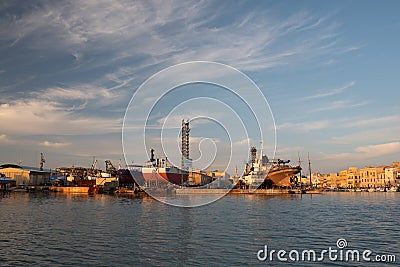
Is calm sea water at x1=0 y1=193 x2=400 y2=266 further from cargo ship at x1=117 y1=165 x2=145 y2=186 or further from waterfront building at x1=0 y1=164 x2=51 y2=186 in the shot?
waterfront building at x1=0 y1=164 x2=51 y2=186

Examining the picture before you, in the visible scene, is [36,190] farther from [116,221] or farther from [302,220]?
[302,220]

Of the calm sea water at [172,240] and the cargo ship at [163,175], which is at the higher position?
the cargo ship at [163,175]

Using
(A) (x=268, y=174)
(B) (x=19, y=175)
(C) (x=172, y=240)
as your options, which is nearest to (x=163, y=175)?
(A) (x=268, y=174)

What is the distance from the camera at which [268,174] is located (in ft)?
493

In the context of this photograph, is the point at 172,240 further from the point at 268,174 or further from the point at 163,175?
the point at 163,175

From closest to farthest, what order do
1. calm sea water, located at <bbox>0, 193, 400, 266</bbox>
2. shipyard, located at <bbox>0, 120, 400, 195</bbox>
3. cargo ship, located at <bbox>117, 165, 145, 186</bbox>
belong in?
1. calm sea water, located at <bbox>0, 193, 400, 266</bbox>
2. shipyard, located at <bbox>0, 120, 400, 195</bbox>
3. cargo ship, located at <bbox>117, 165, 145, 186</bbox>

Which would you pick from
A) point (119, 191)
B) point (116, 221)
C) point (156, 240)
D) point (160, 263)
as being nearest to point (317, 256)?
point (160, 263)

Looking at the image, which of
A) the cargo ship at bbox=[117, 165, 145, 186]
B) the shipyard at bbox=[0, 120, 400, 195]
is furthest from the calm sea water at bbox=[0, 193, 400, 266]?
the cargo ship at bbox=[117, 165, 145, 186]

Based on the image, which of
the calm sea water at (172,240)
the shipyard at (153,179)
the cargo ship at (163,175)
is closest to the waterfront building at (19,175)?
the shipyard at (153,179)

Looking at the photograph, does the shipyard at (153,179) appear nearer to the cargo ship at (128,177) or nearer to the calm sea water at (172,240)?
the cargo ship at (128,177)

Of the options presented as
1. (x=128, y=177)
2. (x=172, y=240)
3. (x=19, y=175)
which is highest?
(x=19, y=175)

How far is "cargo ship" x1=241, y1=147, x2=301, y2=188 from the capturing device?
486ft

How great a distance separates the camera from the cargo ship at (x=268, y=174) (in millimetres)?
148125

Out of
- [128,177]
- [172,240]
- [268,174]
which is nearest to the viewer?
[172,240]
